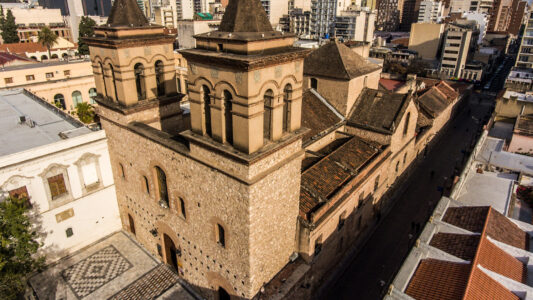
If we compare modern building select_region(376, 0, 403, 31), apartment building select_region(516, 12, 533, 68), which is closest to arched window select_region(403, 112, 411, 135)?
apartment building select_region(516, 12, 533, 68)

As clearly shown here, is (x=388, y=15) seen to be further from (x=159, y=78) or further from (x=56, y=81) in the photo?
(x=159, y=78)

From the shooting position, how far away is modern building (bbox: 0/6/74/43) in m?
89.1

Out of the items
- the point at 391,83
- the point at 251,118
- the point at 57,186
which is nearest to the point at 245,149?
the point at 251,118

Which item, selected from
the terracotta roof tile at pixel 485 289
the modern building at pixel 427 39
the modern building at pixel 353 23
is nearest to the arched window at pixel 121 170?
the terracotta roof tile at pixel 485 289

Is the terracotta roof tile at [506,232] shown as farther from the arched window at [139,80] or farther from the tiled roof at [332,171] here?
the arched window at [139,80]

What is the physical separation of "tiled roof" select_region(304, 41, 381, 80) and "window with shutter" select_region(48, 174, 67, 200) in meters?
19.4

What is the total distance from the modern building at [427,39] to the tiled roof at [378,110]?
8699 centimetres

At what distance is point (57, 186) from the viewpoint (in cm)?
2114

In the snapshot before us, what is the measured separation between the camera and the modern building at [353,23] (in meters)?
99.6

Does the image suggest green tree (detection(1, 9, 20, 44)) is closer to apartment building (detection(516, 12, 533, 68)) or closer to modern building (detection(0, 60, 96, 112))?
modern building (detection(0, 60, 96, 112))

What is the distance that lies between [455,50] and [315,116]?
77839 mm

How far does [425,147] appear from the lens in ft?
121

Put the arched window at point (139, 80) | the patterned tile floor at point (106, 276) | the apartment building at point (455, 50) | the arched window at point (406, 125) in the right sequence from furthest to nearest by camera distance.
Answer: the apartment building at point (455, 50), the arched window at point (406, 125), the arched window at point (139, 80), the patterned tile floor at point (106, 276)

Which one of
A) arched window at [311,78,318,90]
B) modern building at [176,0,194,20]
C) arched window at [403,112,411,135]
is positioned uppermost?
modern building at [176,0,194,20]
